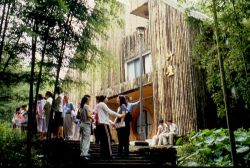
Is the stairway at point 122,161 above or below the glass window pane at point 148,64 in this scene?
below

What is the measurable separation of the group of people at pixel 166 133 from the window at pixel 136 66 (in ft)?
10.6

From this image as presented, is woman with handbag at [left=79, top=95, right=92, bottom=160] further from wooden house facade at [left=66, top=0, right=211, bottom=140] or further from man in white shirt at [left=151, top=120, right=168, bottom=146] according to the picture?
man in white shirt at [left=151, top=120, right=168, bottom=146]

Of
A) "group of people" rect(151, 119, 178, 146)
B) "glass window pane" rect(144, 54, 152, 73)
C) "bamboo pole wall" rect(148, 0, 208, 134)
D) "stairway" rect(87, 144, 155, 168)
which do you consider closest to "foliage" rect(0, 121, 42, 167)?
"stairway" rect(87, 144, 155, 168)

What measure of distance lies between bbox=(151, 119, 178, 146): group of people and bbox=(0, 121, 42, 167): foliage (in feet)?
15.6

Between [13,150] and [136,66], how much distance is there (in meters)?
8.36

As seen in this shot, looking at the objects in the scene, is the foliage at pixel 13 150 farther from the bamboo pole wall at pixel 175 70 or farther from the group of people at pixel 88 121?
the bamboo pole wall at pixel 175 70

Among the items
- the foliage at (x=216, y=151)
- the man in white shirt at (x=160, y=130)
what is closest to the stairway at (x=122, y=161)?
the foliage at (x=216, y=151)

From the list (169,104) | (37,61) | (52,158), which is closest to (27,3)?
(37,61)

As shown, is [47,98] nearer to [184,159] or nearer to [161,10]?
[184,159]

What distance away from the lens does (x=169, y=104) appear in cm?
1245

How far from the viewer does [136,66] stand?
15172 mm

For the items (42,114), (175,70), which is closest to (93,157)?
(42,114)

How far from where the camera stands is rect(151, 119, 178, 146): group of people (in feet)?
37.4

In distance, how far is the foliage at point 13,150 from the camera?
6971mm
